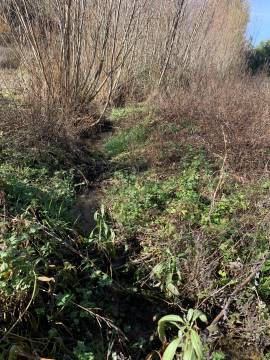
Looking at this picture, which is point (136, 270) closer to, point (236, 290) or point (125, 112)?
point (236, 290)

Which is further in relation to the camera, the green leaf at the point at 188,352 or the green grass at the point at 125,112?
the green grass at the point at 125,112

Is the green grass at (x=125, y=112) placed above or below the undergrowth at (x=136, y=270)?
above

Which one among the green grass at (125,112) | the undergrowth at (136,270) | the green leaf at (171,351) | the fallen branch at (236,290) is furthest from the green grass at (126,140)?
the green leaf at (171,351)

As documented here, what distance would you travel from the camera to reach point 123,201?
14.4 ft

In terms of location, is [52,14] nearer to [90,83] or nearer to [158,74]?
[90,83]

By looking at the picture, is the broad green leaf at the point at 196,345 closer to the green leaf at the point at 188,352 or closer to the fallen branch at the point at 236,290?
the green leaf at the point at 188,352

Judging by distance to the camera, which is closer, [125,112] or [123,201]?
[123,201]

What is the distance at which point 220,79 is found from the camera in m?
10.7

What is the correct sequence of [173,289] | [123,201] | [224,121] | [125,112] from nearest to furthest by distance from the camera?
[173,289] → [123,201] → [224,121] → [125,112]

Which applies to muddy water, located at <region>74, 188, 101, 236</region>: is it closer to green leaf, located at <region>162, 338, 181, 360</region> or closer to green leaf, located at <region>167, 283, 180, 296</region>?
green leaf, located at <region>167, 283, 180, 296</region>

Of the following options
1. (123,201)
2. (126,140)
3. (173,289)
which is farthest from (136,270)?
(126,140)

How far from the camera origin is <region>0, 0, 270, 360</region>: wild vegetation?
278 centimetres

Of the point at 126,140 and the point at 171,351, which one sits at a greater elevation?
the point at 126,140

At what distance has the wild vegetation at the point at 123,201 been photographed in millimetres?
2775
